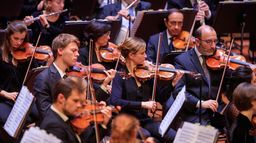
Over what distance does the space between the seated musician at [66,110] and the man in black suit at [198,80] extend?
1609 mm

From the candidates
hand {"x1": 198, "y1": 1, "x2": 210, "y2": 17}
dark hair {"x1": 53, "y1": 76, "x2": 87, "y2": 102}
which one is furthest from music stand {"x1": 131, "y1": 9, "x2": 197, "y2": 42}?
dark hair {"x1": 53, "y1": 76, "x2": 87, "y2": 102}

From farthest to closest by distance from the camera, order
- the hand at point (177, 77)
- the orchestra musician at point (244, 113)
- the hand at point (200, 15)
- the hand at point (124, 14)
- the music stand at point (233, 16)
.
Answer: the hand at point (200, 15) < the hand at point (124, 14) < the music stand at point (233, 16) < the hand at point (177, 77) < the orchestra musician at point (244, 113)

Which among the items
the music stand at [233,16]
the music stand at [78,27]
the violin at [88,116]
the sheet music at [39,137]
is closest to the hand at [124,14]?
the music stand at [78,27]

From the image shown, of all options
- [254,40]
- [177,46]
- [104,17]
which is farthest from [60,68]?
[254,40]

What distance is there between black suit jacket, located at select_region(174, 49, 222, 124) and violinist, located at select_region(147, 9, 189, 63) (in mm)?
853

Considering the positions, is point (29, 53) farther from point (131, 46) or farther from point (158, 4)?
point (158, 4)

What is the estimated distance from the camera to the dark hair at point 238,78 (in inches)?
207

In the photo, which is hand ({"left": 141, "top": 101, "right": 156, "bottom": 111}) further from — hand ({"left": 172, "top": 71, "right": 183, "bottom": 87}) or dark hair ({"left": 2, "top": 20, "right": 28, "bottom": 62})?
dark hair ({"left": 2, "top": 20, "right": 28, "bottom": 62})

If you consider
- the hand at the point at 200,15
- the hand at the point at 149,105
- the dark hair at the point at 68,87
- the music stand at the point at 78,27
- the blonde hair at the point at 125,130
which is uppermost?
the dark hair at the point at 68,87

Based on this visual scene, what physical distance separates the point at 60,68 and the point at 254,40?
156 inches

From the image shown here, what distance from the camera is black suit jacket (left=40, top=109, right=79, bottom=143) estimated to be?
3.69 meters

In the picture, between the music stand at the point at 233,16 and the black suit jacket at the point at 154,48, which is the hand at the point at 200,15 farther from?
the black suit jacket at the point at 154,48

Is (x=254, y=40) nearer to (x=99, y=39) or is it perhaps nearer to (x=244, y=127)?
(x=99, y=39)

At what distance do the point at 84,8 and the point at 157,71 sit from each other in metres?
2.49
